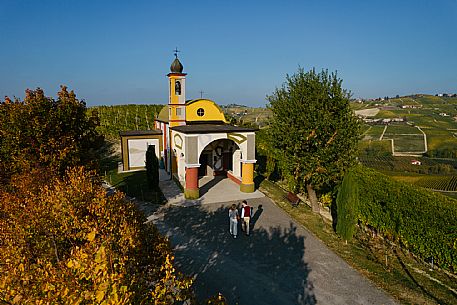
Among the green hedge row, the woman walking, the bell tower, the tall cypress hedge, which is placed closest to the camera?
the green hedge row

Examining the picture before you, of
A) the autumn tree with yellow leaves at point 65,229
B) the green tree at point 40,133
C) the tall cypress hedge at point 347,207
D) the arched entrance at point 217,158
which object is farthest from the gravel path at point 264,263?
the arched entrance at point 217,158

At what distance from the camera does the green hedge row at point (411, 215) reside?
11648 mm

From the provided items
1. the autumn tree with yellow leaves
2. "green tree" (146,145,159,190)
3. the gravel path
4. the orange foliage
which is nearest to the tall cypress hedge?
the gravel path

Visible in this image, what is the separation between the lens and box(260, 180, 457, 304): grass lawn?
34.2ft

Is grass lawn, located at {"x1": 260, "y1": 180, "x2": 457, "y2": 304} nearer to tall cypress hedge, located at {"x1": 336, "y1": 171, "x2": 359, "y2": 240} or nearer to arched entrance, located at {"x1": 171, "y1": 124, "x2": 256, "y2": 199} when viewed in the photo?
tall cypress hedge, located at {"x1": 336, "y1": 171, "x2": 359, "y2": 240}

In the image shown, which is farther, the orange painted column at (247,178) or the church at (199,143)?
the orange painted column at (247,178)

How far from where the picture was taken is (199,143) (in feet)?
67.6

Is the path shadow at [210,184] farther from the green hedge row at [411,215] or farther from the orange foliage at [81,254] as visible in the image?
the orange foliage at [81,254]

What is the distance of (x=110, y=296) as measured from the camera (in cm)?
345

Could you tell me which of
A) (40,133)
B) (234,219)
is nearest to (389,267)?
(234,219)

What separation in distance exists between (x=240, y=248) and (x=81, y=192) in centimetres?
834

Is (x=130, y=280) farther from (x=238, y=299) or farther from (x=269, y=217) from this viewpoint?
(x=269, y=217)

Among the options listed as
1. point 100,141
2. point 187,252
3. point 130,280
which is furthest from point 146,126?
point 130,280

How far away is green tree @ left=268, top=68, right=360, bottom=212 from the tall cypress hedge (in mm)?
1645
